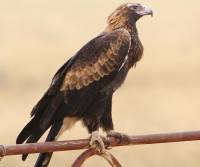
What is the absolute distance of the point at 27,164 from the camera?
11.4m

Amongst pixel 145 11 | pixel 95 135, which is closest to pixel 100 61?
pixel 145 11

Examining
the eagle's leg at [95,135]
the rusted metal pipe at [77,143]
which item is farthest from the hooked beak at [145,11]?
the rusted metal pipe at [77,143]

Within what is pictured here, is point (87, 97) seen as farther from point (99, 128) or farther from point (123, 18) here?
point (123, 18)

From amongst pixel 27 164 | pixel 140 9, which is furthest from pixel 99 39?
pixel 27 164

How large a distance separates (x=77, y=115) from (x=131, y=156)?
15.2 feet

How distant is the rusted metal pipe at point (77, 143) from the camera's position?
473 cm

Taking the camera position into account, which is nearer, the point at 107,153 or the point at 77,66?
the point at 107,153

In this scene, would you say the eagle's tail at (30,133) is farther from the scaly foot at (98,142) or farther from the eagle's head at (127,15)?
the eagle's head at (127,15)

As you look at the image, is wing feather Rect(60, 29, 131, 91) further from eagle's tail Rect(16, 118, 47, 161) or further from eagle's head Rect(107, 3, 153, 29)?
eagle's tail Rect(16, 118, 47, 161)

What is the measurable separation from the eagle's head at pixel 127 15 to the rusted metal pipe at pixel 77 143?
278cm

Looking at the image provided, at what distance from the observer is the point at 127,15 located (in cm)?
821

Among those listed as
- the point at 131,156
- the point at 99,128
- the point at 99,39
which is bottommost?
the point at 131,156

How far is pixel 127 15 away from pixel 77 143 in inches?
129

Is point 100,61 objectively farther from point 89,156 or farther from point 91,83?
point 89,156
